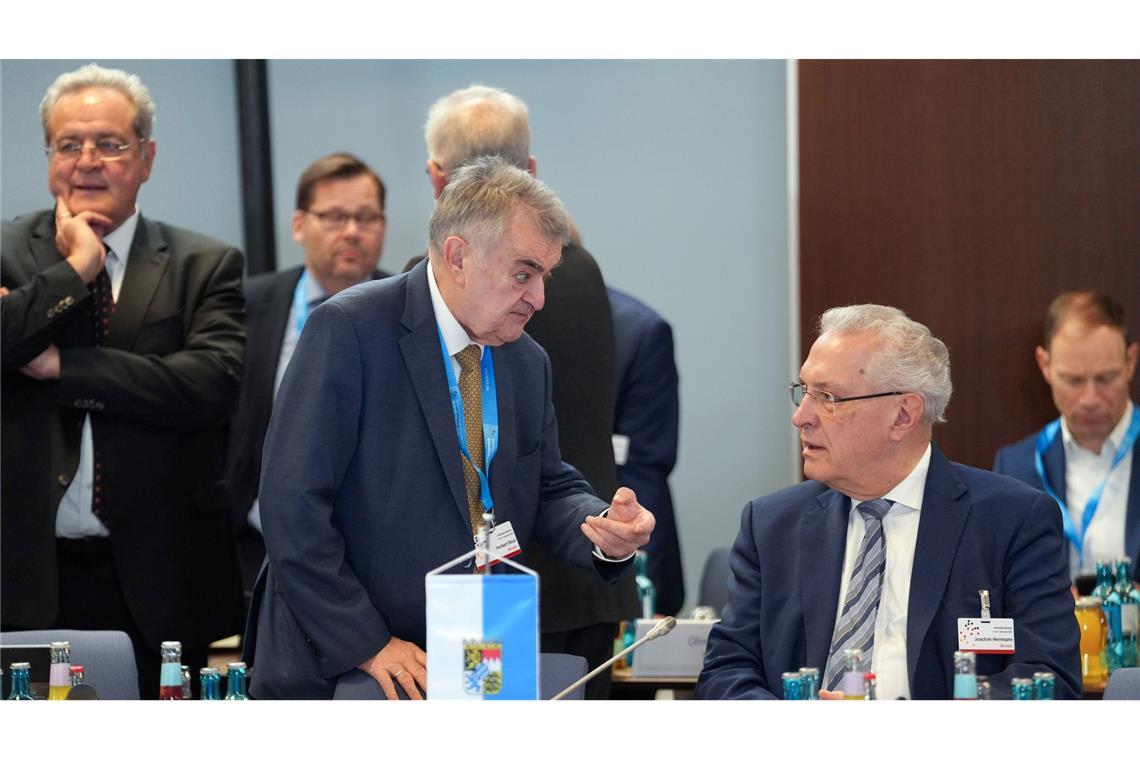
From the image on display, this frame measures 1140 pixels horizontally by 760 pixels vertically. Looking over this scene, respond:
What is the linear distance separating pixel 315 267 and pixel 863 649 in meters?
2.86

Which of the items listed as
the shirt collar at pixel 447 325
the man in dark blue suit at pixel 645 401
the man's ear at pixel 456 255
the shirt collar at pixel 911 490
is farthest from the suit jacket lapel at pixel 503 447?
the man in dark blue suit at pixel 645 401

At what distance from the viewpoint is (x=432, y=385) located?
287 cm

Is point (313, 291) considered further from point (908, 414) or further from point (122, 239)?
point (908, 414)

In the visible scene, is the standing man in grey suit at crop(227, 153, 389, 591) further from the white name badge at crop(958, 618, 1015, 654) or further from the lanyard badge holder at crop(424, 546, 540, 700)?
the lanyard badge holder at crop(424, 546, 540, 700)

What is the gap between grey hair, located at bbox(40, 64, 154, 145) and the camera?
147 inches

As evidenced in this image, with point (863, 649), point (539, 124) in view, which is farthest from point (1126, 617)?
point (539, 124)

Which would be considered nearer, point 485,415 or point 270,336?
point 485,415

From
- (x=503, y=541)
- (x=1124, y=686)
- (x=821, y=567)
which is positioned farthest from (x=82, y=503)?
(x=1124, y=686)

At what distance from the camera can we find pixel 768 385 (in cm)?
641

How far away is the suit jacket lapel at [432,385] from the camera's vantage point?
9.37ft

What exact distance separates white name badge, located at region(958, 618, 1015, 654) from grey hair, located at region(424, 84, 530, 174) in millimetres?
1490

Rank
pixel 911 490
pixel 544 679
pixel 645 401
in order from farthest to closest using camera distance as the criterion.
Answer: pixel 645 401 < pixel 911 490 < pixel 544 679

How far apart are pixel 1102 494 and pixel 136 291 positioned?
9.68ft
